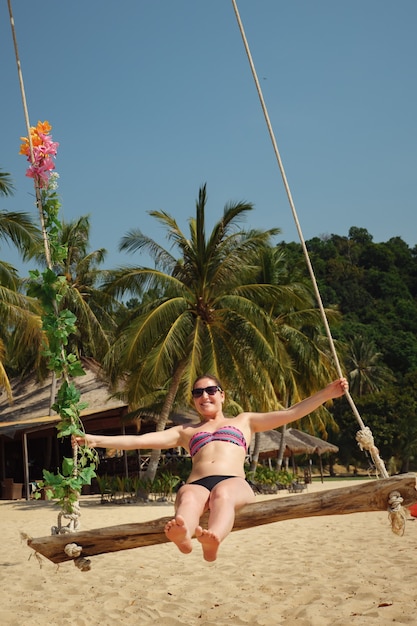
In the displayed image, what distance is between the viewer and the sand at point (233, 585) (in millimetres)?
5234

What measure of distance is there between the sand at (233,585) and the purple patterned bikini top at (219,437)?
40 centimetres

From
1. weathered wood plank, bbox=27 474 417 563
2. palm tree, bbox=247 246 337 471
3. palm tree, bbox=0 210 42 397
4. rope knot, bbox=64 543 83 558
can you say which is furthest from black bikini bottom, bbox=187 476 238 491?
palm tree, bbox=247 246 337 471

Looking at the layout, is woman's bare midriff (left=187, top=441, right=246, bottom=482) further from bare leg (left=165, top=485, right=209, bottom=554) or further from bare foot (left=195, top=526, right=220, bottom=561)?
bare foot (left=195, top=526, right=220, bottom=561)

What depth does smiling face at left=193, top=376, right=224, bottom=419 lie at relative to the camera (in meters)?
3.83

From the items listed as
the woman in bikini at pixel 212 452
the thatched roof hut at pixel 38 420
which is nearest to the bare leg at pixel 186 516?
the woman in bikini at pixel 212 452

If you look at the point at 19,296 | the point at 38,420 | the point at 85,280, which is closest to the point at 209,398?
the point at 19,296

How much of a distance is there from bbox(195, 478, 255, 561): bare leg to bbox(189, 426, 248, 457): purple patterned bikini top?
22 cm

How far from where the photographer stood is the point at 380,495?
3.44 meters

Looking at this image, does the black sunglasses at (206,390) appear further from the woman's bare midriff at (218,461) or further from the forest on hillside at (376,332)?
the forest on hillside at (376,332)

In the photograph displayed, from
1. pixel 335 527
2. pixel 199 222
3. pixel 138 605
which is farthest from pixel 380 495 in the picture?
pixel 199 222

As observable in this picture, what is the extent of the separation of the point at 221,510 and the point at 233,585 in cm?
341

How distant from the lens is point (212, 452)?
12.2ft

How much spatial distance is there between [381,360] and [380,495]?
43.3m

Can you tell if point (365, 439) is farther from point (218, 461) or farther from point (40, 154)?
point (40, 154)
